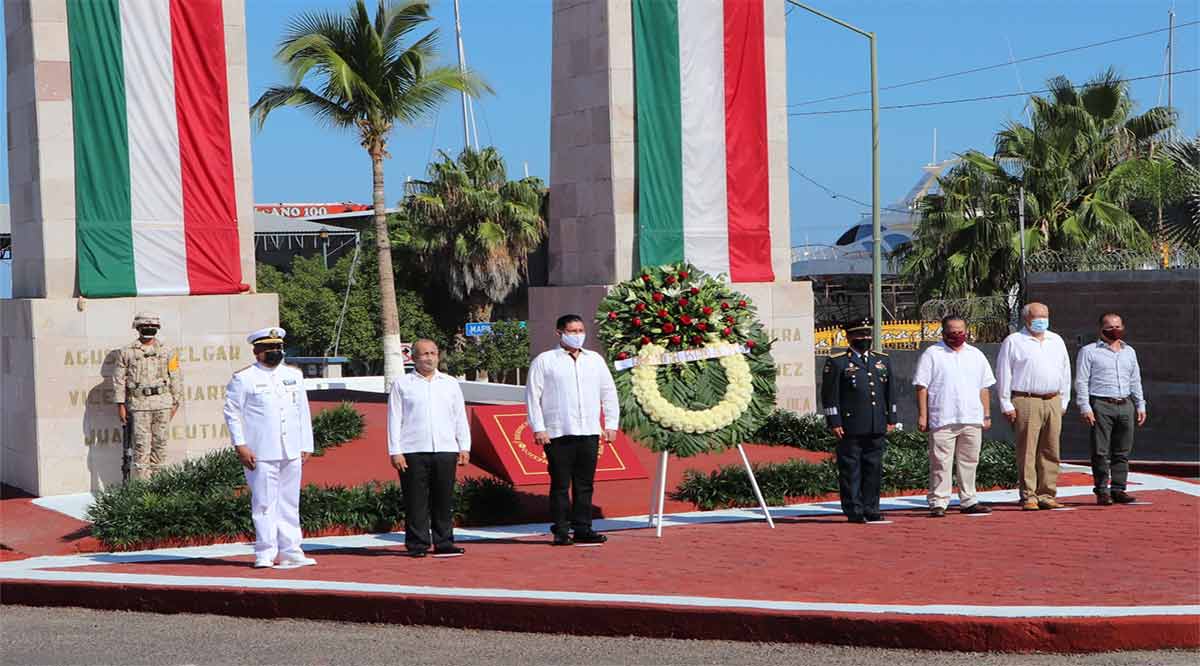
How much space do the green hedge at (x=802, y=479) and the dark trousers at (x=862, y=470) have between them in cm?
158

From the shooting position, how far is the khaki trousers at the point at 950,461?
46.3 feet

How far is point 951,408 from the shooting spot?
14.1 metres

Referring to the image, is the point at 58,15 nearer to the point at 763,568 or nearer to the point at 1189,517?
the point at 763,568

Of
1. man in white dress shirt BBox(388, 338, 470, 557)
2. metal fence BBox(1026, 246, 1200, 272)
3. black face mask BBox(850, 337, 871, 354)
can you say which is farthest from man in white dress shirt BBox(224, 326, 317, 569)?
metal fence BBox(1026, 246, 1200, 272)

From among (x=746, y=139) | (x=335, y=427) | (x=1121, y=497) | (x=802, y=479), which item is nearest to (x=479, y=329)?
(x=746, y=139)

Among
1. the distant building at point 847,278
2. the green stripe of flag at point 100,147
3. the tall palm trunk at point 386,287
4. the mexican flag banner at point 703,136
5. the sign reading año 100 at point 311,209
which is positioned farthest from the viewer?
the sign reading año 100 at point 311,209

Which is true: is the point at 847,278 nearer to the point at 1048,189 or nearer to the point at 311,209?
the point at 1048,189

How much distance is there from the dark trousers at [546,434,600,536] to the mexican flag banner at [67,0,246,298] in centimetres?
662

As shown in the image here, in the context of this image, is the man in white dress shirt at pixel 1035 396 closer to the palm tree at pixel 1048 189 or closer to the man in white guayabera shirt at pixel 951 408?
the man in white guayabera shirt at pixel 951 408

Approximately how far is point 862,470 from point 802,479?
1.85 m

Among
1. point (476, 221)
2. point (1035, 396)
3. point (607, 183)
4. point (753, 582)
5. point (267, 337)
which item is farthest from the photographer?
point (476, 221)

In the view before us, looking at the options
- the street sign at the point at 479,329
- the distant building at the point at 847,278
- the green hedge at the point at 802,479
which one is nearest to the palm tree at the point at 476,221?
the street sign at the point at 479,329

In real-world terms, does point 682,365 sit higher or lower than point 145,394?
higher

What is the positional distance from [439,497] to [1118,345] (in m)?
7.10
